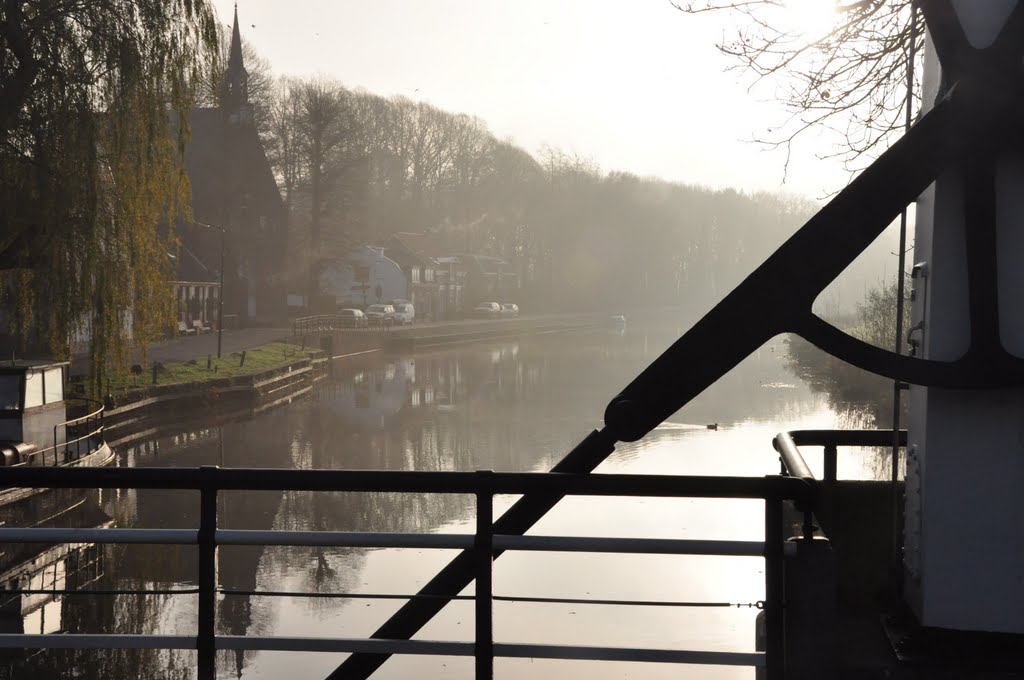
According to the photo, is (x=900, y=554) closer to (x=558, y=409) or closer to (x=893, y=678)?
(x=893, y=678)

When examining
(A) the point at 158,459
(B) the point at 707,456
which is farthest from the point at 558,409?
(A) the point at 158,459

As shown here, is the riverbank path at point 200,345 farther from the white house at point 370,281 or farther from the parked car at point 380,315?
the white house at point 370,281

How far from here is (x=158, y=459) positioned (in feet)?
86.4

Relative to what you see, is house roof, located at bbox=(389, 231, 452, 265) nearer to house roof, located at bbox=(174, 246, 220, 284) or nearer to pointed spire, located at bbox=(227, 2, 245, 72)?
pointed spire, located at bbox=(227, 2, 245, 72)

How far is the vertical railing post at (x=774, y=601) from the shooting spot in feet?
10.9

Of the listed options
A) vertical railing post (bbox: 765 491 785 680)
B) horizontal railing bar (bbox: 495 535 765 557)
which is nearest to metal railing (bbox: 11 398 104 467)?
horizontal railing bar (bbox: 495 535 765 557)

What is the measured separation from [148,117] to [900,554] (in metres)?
17.4

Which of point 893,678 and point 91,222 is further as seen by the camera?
point 91,222

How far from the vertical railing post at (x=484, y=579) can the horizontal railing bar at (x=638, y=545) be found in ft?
0.24

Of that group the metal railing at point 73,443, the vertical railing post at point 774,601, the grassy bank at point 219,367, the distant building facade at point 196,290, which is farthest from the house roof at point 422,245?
the vertical railing post at point 774,601

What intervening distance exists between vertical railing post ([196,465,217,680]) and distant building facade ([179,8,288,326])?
192 feet

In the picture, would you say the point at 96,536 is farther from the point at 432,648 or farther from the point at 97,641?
the point at 432,648

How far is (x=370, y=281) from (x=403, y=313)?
388 inches

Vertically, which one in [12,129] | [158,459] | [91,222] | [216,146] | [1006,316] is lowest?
[158,459]
